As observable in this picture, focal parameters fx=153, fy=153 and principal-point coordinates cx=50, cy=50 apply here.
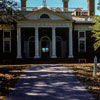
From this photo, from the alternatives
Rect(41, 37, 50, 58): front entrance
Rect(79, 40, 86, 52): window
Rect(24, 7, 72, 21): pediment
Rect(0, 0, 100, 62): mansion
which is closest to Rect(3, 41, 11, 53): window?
Rect(0, 0, 100, 62): mansion

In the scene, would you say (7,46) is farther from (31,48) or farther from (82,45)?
(82,45)

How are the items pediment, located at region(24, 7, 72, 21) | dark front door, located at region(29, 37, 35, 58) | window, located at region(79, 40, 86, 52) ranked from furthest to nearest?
dark front door, located at region(29, 37, 35, 58) → window, located at region(79, 40, 86, 52) → pediment, located at region(24, 7, 72, 21)

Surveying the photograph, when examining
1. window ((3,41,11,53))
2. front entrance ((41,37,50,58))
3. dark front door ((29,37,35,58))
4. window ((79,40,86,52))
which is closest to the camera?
window ((3,41,11,53))

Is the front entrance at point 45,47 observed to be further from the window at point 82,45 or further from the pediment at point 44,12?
the window at point 82,45

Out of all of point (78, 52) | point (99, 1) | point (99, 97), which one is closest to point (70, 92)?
point (99, 97)

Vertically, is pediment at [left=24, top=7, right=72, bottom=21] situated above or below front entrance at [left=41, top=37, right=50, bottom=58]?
above

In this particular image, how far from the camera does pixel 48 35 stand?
84.0ft

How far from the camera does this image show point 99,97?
580 cm

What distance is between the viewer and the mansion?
2303cm

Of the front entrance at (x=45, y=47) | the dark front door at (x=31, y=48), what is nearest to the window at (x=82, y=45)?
the front entrance at (x=45, y=47)

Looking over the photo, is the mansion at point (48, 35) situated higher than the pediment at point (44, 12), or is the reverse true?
the pediment at point (44, 12)

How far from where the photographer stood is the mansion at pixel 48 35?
2303 centimetres

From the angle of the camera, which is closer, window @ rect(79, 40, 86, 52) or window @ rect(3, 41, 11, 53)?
window @ rect(3, 41, 11, 53)

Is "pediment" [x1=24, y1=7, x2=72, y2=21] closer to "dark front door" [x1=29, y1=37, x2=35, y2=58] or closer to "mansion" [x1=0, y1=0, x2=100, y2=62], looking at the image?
"mansion" [x1=0, y1=0, x2=100, y2=62]
